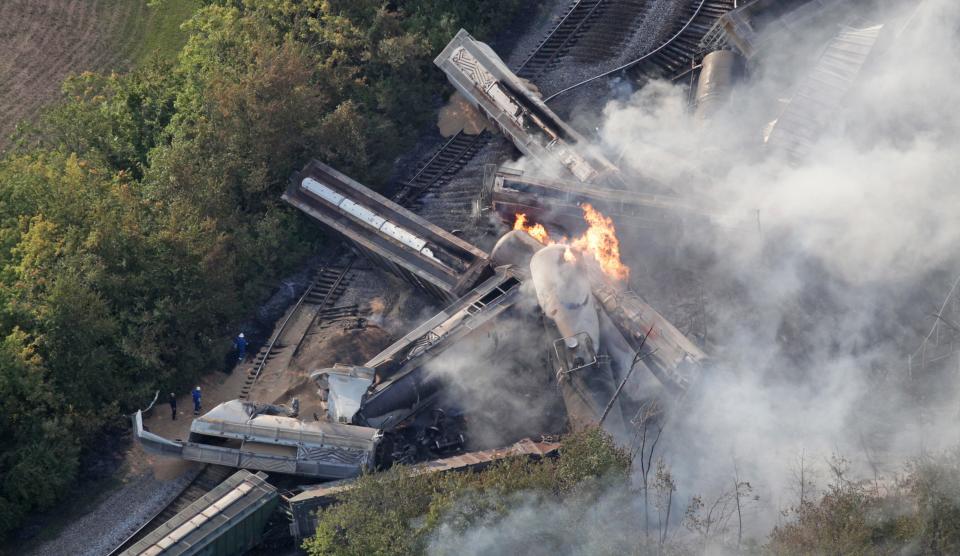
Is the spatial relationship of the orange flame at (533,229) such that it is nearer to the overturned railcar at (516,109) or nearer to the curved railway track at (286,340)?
the overturned railcar at (516,109)

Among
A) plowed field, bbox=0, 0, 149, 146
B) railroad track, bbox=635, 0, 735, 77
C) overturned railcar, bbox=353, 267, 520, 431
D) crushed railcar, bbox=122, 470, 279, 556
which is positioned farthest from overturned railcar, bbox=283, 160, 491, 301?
plowed field, bbox=0, 0, 149, 146

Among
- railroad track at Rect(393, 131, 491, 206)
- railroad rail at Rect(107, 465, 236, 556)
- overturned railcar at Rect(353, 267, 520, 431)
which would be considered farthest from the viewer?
railroad track at Rect(393, 131, 491, 206)

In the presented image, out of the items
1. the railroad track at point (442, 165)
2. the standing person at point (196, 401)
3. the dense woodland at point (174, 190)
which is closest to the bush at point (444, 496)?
the standing person at point (196, 401)

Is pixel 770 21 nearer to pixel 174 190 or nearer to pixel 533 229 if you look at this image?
pixel 533 229

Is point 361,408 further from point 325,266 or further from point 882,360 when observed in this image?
point 882,360

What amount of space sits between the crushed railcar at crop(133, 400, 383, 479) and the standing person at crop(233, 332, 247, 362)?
20.1ft

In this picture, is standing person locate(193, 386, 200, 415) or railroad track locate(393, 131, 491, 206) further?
railroad track locate(393, 131, 491, 206)

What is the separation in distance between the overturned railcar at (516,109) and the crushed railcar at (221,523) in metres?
19.2

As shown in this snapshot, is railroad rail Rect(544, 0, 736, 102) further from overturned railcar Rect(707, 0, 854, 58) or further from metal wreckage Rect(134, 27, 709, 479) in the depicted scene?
metal wreckage Rect(134, 27, 709, 479)

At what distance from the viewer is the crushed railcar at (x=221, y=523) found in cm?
3681

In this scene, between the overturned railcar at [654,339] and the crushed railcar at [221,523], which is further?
the overturned railcar at [654,339]

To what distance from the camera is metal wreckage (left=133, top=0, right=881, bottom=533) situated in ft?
133

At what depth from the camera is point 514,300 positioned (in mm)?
44500

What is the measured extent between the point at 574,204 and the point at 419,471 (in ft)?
46.1
